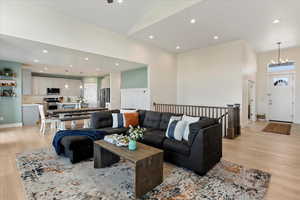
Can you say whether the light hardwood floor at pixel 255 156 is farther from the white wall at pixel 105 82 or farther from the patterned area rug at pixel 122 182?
the white wall at pixel 105 82

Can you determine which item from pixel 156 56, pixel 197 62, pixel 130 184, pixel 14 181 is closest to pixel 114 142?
pixel 130 184

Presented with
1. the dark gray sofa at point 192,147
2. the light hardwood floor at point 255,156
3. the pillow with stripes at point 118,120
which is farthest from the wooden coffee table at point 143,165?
the pillow with stripes at point 118,120

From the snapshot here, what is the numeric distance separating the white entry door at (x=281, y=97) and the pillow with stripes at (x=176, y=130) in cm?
702

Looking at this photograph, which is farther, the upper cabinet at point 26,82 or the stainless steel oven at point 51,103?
the stainless steel oven at point 51,103

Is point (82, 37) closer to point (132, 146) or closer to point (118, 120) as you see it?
point (118, 120)

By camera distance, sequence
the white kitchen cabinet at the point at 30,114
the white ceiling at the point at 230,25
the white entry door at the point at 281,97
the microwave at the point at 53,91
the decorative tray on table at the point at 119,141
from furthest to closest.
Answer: the microwave at the point at 53,91 < the white entry door at the point at 281,97 < the white kitchen cabinet at the point at 30,114 < the white ceiling at the point at 230,25 < the decorative tray on table at the point at 119,141

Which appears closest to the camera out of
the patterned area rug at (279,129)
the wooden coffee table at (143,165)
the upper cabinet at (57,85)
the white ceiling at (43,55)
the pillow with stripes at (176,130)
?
the wooden coffee table at (143,165)

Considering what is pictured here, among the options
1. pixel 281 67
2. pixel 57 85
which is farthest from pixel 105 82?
pixel 281 67

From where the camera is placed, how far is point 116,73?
8.52 meters

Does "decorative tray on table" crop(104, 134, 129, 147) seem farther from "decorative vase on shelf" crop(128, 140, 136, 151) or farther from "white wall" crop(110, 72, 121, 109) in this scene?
"white wall" crop(110, 72, 121, 109)

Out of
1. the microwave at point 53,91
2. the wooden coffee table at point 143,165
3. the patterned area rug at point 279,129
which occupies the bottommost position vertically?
the patterned area rug at point 279,129

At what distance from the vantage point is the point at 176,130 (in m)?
3.01

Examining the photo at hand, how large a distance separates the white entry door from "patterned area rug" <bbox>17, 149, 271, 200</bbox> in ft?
21.3

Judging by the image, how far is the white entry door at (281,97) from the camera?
23.1 ft
